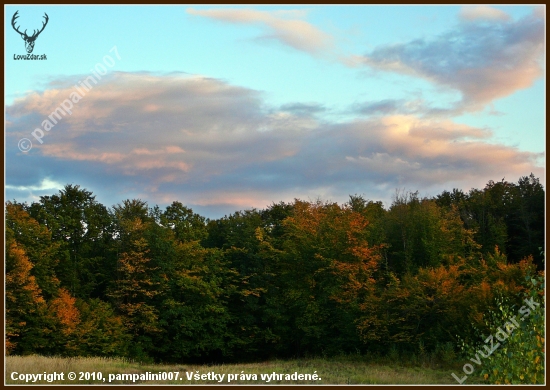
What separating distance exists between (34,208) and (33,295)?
427 inches

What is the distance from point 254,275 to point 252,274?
0.70 ft

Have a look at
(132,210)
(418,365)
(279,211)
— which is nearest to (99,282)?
(132,210)

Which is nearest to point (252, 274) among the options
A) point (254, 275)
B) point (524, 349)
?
point (254, 275)

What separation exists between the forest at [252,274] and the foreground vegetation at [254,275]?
0.42 feet

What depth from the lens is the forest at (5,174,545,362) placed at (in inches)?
1667

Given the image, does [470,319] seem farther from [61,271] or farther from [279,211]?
[61,271]

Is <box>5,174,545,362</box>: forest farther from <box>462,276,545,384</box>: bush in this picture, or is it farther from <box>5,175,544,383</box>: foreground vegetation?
<box>462,276,545,384</box>: bush

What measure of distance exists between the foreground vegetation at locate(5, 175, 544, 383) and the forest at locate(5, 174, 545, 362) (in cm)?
13

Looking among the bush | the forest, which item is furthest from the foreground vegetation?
the bush

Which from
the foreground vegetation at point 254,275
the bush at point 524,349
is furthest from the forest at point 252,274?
the bush at point 524,349

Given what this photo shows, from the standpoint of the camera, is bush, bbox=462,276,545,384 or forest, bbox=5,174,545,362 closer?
bush, bbox=462,276,545,384

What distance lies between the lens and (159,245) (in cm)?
5094

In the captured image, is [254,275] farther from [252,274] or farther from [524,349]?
[524,349]

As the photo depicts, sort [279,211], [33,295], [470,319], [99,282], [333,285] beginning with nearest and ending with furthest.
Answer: [470,319] < [33,295] < [333,285] < [99,282] < [279,211]
